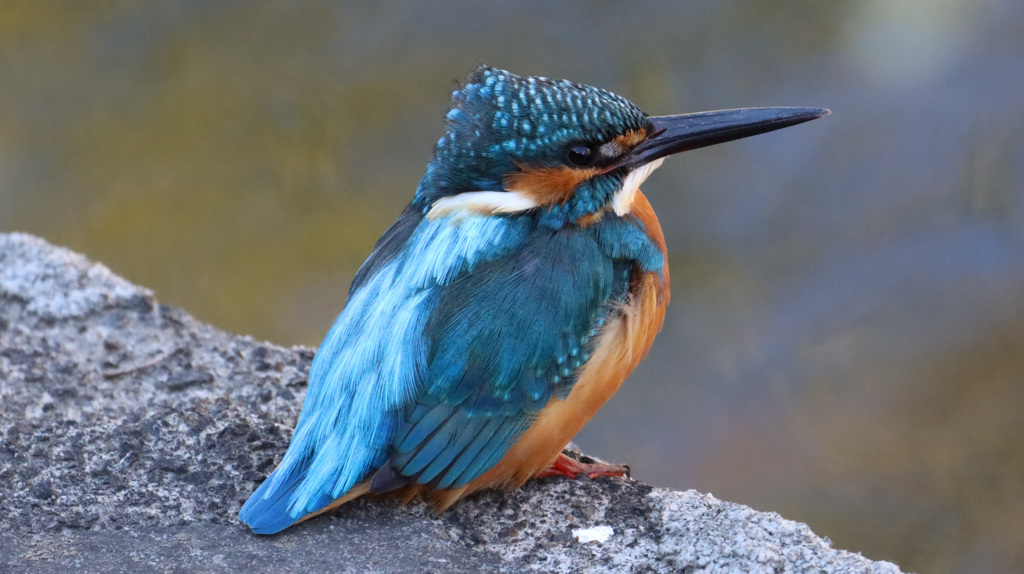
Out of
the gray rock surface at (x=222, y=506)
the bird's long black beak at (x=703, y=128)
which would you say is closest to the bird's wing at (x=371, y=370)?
the gray rock surface at (x=222, y=506)

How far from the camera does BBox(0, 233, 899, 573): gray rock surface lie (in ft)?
9.07

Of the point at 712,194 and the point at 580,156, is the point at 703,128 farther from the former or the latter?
the point at 712,194

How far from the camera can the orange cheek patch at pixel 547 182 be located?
306 centimetres

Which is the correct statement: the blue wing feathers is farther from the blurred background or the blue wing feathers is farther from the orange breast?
the blurred background

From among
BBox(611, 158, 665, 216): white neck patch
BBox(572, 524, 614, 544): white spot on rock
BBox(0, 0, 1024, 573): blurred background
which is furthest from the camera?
BBox(0, 0, 1024, 573): blurred background

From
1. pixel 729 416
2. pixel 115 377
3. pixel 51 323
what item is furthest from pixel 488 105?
pixel 729 416

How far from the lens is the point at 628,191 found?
3.21 m

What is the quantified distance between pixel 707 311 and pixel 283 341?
2.12m

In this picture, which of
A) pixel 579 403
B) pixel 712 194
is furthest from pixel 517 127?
pixel 712 194

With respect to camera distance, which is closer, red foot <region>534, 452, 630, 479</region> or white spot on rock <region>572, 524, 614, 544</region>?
white spot on rock <region>572, 524, 614, 544</region>

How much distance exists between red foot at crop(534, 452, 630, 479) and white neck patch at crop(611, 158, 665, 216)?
668mm

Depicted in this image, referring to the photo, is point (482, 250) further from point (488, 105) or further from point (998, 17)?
point (998, 17)

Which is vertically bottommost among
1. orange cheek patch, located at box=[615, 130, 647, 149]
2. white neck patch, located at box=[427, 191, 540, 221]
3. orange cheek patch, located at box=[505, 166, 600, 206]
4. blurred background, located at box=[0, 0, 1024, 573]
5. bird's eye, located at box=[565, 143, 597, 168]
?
white neck patch, located at box=[427, 191, 540, 221]

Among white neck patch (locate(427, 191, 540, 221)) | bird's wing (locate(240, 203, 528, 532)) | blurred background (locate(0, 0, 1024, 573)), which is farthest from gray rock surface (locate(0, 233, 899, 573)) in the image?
blurred background (locate(0, 0, 1024, 573))
